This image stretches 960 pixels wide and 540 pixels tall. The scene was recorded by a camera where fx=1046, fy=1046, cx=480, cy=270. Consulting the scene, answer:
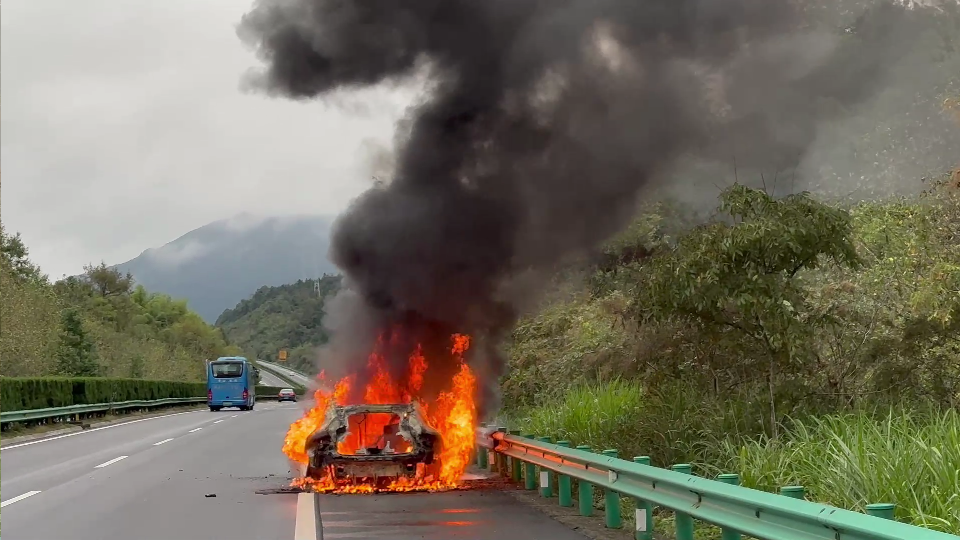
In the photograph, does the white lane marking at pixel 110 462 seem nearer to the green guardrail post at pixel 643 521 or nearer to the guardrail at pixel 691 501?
the guardrail at pixel 691 501

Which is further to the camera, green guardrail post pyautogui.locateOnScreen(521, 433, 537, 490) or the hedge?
the hedge

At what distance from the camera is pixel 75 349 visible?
172ft

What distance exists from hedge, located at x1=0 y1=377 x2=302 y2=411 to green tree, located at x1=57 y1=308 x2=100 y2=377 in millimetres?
3218

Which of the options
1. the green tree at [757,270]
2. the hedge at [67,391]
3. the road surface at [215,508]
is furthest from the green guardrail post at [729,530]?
the hedge at [67,391]

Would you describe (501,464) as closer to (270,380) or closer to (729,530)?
(729,530)

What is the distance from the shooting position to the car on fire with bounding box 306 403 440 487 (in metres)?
12.1

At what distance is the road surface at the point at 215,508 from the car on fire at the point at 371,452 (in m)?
0.35

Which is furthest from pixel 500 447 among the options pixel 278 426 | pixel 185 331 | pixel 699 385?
pixel 185 331

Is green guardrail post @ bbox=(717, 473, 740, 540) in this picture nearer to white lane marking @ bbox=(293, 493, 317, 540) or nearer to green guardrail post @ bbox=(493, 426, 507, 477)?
white lane marking @ bbox=(293, 493, 317, 540)

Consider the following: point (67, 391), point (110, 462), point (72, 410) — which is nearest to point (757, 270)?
point (110, 462)

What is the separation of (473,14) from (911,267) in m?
6.68

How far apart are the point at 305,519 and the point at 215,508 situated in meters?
1.71

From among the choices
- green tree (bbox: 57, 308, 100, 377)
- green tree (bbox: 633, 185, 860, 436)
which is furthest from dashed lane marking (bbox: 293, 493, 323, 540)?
green tree (bbox: 57, 308, 100, 377)

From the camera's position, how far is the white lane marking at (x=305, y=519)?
8.88 m
